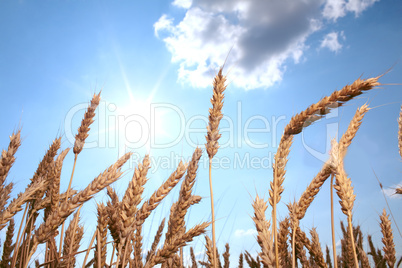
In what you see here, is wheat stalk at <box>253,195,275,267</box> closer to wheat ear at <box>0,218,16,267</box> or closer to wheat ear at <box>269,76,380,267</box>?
wheat ear at <box>269,76,380,267</box>

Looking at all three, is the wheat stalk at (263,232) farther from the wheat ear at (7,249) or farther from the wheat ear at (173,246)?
the wheat ear at (7,249)

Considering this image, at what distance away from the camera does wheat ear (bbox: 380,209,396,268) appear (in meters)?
3.27

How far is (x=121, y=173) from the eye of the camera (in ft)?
10.4

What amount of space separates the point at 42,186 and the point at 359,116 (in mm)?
3369

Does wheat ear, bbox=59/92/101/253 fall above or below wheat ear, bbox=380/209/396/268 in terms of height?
above

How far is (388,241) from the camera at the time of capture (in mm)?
3318

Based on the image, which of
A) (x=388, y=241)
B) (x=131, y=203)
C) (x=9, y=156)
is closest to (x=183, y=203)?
(x=131, y=203)

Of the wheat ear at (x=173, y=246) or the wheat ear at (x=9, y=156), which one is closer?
the wheat ear at (x=173, y=246)

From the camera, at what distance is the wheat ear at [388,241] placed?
10.7 ft

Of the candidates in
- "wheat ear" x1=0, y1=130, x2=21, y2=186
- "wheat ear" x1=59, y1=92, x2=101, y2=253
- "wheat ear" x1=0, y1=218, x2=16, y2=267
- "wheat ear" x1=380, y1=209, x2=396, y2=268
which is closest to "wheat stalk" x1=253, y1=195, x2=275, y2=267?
"wheat ear" x1=380, y1=209, x2=396, y2=268

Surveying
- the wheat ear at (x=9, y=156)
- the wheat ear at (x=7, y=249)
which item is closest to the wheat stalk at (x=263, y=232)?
the wheat ear at (x=9, y=156)

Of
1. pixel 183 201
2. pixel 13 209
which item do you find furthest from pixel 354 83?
pixel 13 209

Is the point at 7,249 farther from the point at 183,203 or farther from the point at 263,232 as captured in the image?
the point at 263,232

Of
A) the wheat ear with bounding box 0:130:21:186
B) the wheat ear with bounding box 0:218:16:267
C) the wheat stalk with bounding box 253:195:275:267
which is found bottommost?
the wheat ear with bounding box 0:218:16:267
